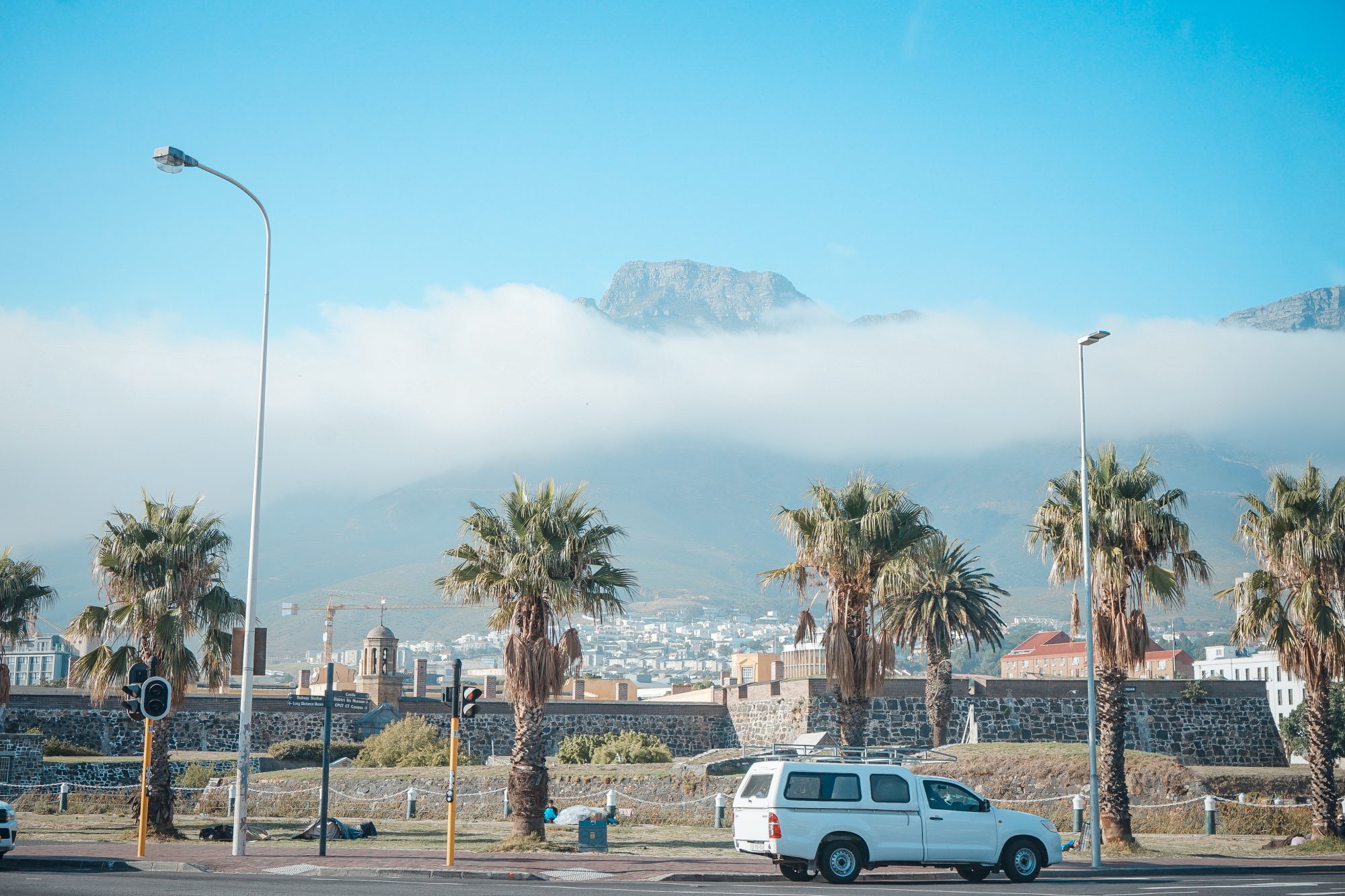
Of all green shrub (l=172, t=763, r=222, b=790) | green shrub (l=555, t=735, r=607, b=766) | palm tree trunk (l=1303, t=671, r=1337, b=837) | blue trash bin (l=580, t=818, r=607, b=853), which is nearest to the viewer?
blue trash bin (l=580, t=818, r=607, b=853)

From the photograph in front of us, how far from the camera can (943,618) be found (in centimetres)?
5356

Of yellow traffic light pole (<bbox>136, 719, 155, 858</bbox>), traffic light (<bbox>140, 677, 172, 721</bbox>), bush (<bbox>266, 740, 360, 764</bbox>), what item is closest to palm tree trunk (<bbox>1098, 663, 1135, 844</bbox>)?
traffic light (<bbox>140, 677, 172, 721</bbox>)

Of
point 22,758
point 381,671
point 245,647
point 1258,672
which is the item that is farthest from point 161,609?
point 1258,672

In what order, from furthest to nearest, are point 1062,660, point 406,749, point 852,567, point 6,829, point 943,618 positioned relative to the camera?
point 1062,660 → point 943,618 → point 406,749 → point 852,567 → point 6,829

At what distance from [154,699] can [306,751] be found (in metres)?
33.0

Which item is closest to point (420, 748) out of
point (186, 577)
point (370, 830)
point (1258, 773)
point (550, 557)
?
point (370, 830)

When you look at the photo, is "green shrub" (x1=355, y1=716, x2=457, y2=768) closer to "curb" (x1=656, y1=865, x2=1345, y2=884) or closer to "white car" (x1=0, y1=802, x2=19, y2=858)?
"white car" (x1=0, y1=802, x2=19, y2=858)

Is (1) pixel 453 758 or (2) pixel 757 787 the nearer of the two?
(2) pixel 757 787

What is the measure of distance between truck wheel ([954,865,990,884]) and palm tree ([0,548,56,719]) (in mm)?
28191

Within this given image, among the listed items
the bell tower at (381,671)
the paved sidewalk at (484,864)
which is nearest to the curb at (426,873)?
the paved sidewalk at (484,864)

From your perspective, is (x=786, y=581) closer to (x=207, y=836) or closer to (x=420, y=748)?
(x=207, y=836)

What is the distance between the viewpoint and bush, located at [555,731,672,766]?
170 feet

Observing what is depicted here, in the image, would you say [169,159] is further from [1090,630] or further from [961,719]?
[961,719]

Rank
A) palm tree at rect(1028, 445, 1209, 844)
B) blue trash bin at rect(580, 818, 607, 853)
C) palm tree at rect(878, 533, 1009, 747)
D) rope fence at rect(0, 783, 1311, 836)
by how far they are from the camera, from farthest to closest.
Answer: palm tree at rect(878, 533, 1009, 747) < rope fence at rect(0, 783, 1311, 836) < palm tree at rect(1028, 445, 1209, 844) < blue trash bin at rect(580, 818, 607, 853)
